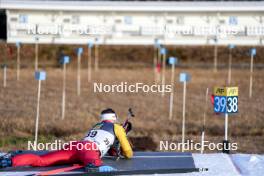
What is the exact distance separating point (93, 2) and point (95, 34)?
150 centimetres

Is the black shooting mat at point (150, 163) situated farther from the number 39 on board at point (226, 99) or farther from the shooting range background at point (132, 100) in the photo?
the shooting range background at point (132, 100)

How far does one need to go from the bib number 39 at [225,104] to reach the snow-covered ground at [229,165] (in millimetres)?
1053

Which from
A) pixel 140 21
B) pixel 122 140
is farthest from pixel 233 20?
pixel 122 140

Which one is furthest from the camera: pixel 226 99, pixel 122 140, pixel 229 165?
pixel 226 99

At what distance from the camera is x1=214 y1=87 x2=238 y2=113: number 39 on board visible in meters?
8.58

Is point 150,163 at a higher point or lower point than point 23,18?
lower

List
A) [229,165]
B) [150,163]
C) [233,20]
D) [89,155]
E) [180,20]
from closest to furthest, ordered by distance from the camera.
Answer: [89,155] → [229,165] → [150,163] → [233,20] → [180,20]

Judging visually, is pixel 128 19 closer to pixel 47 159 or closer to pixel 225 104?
pixel 225 104

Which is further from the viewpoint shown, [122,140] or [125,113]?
[125,113]

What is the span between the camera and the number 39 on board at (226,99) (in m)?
8.58

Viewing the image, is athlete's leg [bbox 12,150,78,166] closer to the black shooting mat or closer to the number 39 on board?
the black shooting mat

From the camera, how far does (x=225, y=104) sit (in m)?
8.59

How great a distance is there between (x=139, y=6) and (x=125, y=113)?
16.9 metres

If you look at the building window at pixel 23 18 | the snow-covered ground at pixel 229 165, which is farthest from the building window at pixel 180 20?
the snow-covered ground at pixel 229 165
